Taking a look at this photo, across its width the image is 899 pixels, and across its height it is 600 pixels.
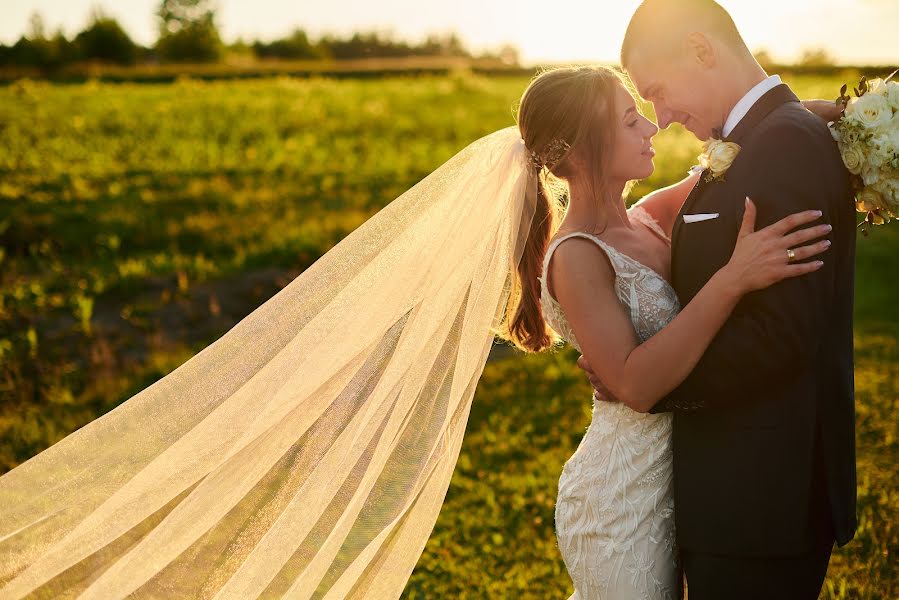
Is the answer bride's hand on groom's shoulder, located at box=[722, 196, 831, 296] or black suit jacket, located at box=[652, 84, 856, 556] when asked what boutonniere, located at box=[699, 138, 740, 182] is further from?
bride's hand on groom's shoulder, located at box=[722, 196, 831, 296]

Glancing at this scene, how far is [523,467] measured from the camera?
24.1 ft

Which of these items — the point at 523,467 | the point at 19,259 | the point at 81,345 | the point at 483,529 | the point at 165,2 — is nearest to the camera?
the point at 483,529

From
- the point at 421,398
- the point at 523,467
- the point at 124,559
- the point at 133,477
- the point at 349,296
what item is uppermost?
the point at 349,296

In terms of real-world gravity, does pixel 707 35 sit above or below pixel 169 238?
above

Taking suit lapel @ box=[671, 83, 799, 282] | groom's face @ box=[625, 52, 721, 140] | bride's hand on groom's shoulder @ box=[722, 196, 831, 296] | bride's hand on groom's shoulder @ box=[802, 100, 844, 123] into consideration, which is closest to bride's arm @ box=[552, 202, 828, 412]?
bride's hand on groom's shoulder @ box=[722, 196, 831, 296]

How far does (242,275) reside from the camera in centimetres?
1215

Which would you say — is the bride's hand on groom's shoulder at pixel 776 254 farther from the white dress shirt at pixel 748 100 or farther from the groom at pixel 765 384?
the white dress shirt at pixel 748 100

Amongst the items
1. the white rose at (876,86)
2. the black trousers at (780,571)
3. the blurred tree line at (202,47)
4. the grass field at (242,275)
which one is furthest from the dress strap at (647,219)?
the blurred tree line at (202,47)

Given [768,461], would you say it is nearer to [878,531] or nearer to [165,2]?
[878,531]

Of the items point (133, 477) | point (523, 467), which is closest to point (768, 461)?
point (133, 477)

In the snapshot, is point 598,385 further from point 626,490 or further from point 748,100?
point 748,100

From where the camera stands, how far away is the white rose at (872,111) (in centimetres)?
287

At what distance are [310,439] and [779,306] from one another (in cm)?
178

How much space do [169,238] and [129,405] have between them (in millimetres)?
10932
